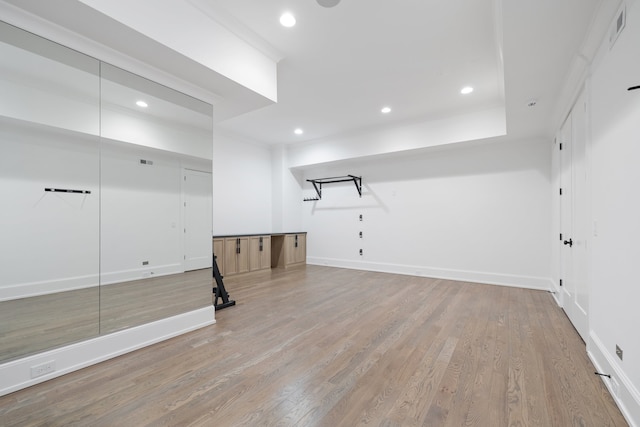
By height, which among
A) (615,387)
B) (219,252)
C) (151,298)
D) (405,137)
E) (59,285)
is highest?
(405,137)

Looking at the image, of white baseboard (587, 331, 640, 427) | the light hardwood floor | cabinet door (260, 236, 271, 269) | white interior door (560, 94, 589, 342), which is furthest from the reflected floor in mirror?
white interior door (560, 94, 589, 342)

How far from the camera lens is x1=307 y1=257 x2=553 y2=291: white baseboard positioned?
4730mm

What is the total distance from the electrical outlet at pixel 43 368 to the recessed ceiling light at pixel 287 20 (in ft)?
11.8

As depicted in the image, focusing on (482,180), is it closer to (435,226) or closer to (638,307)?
(435,226)

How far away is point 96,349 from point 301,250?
17.2 feet

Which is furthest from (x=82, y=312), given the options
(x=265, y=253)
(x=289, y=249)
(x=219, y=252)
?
(x=289, y=249)

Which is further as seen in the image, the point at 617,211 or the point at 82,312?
the point at 82,312

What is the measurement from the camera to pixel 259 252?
6.24 meters

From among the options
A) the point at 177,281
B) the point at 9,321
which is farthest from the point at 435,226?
the point at 9,321

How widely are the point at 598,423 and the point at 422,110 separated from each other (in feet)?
15.0

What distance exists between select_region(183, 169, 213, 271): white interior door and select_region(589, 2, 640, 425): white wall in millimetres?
3712

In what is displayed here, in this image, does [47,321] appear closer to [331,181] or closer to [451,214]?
[331,181]

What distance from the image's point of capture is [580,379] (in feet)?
6.66

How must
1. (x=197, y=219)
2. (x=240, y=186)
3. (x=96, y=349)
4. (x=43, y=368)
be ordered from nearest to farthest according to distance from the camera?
(x=43, y=368) < (x=96, y=349) < (x=197, y=219) < (x=240, y=186)
